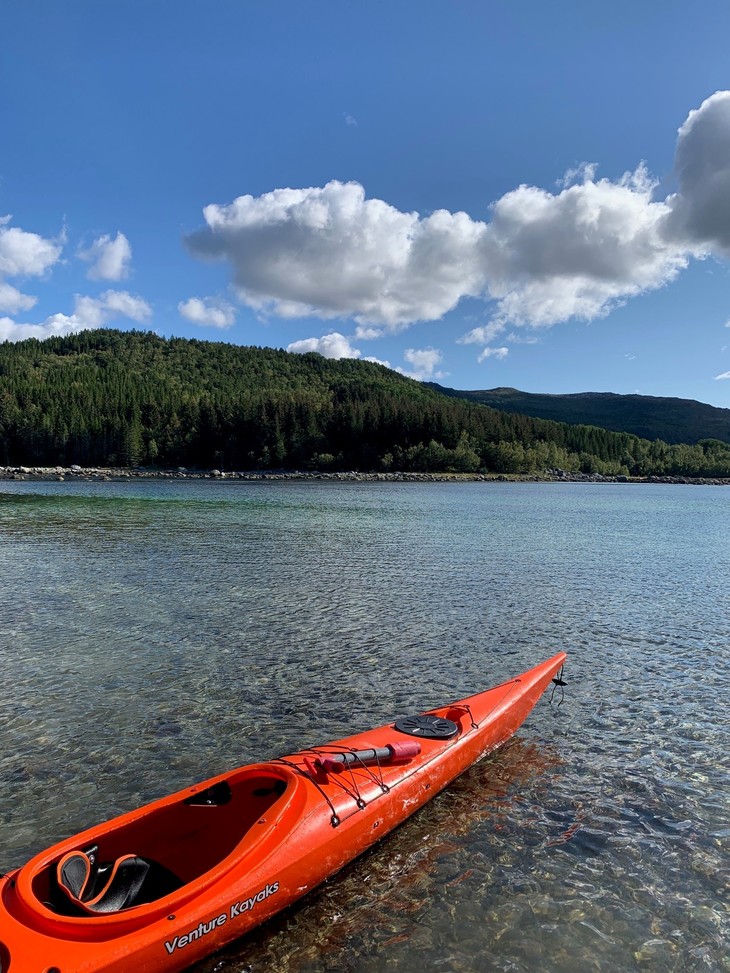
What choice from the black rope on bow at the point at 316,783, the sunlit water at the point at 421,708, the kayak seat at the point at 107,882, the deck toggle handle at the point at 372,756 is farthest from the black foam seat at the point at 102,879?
the deck toggle handle at the point at 372,756

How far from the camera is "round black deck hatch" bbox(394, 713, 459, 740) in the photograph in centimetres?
816

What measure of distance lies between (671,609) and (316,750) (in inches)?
607

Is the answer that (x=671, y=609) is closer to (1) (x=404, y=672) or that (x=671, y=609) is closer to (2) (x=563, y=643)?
(2) (x=563, y=643)

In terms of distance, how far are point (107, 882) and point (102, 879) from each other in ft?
0.39

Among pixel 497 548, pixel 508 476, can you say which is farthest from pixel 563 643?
pixel 508 476

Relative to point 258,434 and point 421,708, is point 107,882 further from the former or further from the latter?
point 258,434

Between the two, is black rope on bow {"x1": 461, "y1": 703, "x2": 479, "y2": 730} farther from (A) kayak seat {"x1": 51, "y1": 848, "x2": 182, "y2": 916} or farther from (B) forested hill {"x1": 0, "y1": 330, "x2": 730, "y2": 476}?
(B) forested hill {"x1": 0, "y1": 330, "x2": 730, "y2": 476}

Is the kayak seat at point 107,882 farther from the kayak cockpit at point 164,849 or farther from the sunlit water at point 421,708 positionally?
the sunlit water at point 421,708

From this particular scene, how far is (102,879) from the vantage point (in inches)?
216

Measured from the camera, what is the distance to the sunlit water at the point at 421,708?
19.6 ft

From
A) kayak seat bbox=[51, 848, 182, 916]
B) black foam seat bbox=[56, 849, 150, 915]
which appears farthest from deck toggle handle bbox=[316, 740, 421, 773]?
black foam seat bbox=[56, 849, 150, 915]

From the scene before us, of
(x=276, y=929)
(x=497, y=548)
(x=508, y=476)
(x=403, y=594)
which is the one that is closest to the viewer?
(x=276, y=929)

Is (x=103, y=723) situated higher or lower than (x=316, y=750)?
lower

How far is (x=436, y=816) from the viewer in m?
7.69
